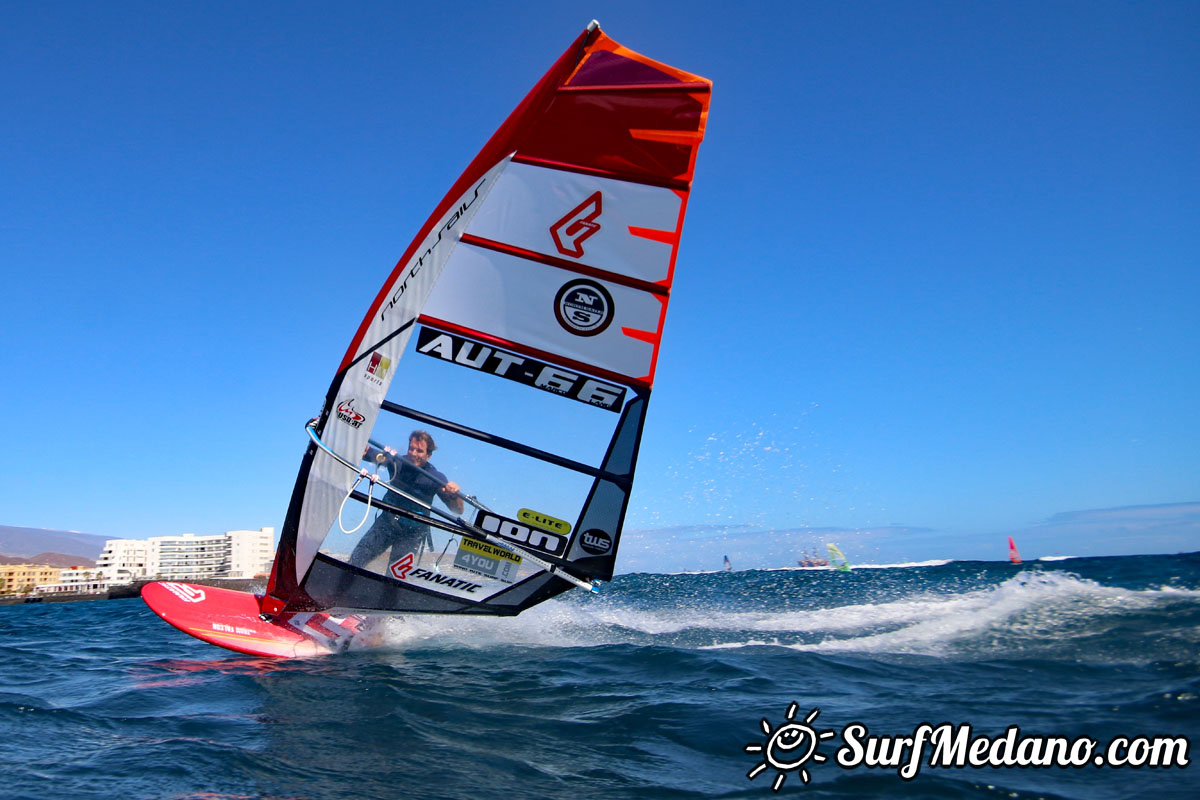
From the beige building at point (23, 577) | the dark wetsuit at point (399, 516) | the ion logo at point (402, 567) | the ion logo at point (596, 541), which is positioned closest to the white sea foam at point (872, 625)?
the ion logo at point (402, 567)

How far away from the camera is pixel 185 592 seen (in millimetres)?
6305

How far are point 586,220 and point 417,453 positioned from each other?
6.98 ft

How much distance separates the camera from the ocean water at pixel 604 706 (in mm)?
2695

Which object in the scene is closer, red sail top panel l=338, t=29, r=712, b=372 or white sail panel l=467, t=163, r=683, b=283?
red sail top panel l=338, t=29, r=712, b=372

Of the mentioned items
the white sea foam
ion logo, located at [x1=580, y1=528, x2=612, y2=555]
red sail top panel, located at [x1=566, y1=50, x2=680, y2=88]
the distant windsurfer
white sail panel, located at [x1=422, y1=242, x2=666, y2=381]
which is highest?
red sail top panel, located at [x1=566, y1=50, x2=680, y2=88]

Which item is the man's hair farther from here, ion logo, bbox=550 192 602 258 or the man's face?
ion logo, bbox=550 192 602 258

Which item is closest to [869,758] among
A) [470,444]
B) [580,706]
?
[580,706]

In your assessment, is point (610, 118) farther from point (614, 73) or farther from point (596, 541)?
point (596, 541)

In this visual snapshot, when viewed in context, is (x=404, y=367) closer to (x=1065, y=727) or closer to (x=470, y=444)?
(x=470, y=444)

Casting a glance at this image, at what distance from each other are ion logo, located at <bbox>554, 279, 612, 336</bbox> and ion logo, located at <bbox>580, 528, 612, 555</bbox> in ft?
5.07

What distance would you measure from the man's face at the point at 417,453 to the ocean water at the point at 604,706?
155 cm

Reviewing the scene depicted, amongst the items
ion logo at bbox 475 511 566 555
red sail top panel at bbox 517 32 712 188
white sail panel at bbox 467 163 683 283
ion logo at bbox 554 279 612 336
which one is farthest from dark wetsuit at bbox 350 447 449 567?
red sail top panel at bbox 517 32 712 188

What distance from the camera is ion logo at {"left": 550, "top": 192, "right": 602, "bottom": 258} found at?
4625 mm

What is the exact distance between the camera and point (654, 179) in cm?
451
